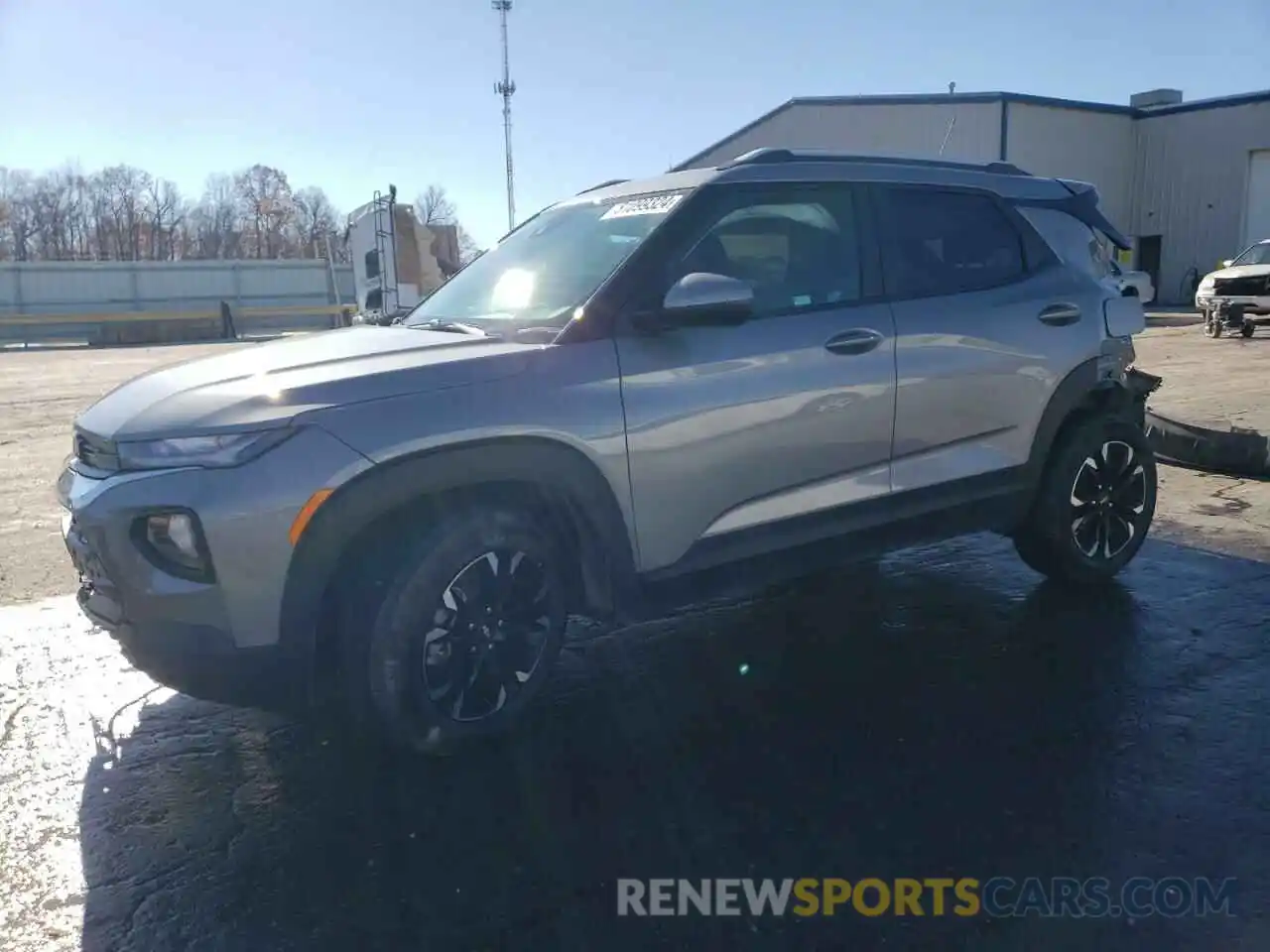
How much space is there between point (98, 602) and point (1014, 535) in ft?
13.0

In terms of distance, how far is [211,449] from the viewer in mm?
2867

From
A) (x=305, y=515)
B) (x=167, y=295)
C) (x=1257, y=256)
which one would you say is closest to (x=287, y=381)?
(x=305, y=515)

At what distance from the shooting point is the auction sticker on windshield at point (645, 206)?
12.4ft

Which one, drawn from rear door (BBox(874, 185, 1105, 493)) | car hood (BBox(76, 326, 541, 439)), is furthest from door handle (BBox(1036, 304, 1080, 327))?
car hood (BBox(76, 326, 541, 439))

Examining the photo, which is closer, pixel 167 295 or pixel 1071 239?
pixel 1071 239

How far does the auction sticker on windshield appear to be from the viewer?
12.4ft

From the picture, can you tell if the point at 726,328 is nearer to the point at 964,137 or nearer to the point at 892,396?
the point at 892,396

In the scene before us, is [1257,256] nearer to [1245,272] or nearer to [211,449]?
[1245,272]

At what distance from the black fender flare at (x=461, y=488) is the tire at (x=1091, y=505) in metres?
2.33

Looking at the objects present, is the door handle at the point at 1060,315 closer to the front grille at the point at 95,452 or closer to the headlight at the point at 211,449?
the headlight at the point at 211,449

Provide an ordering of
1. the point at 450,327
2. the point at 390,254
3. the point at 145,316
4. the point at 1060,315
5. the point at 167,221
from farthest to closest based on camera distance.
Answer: the point at 167,221 < the point at 145,316 < the point at 390,254 < the point at 1060,315 < the point at 450,327

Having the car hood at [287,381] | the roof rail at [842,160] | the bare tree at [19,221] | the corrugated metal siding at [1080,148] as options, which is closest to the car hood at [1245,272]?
the corrugated metal siding at [1080,148]

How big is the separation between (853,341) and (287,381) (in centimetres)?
208

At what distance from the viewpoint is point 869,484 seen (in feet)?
13.2
